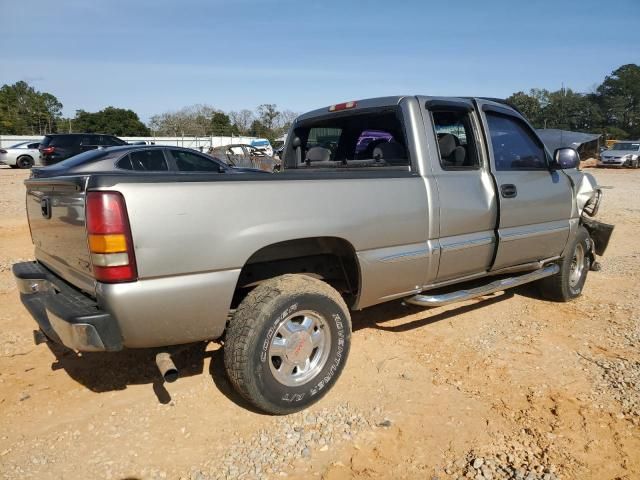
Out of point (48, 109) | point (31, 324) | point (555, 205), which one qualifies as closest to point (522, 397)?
point (555, 205)

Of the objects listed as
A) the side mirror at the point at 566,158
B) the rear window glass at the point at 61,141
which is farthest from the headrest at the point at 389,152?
the rear window glass at the point at 61,141

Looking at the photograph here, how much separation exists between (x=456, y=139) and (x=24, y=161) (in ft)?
88.3

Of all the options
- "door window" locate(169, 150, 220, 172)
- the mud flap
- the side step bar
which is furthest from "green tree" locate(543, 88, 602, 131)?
the side step bar

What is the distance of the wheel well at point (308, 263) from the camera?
3.02 metres

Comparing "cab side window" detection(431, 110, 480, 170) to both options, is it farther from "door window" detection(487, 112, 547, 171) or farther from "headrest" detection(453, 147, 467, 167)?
"door window" detection(487, 112, 547, 171)

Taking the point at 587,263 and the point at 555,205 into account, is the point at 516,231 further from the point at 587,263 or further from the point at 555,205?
the point at 587,263

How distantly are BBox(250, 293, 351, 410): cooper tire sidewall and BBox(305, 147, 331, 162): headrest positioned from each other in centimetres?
196

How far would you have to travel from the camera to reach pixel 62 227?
2.70 m

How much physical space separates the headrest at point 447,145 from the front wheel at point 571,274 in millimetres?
1859

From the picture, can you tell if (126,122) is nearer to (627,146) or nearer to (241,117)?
(241,117)

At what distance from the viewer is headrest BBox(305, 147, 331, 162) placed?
4.56m

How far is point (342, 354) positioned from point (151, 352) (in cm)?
162

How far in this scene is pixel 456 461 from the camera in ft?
8.20

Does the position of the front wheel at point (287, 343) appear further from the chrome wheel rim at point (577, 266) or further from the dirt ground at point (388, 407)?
the chrome wheel rim at point (577, 266)
